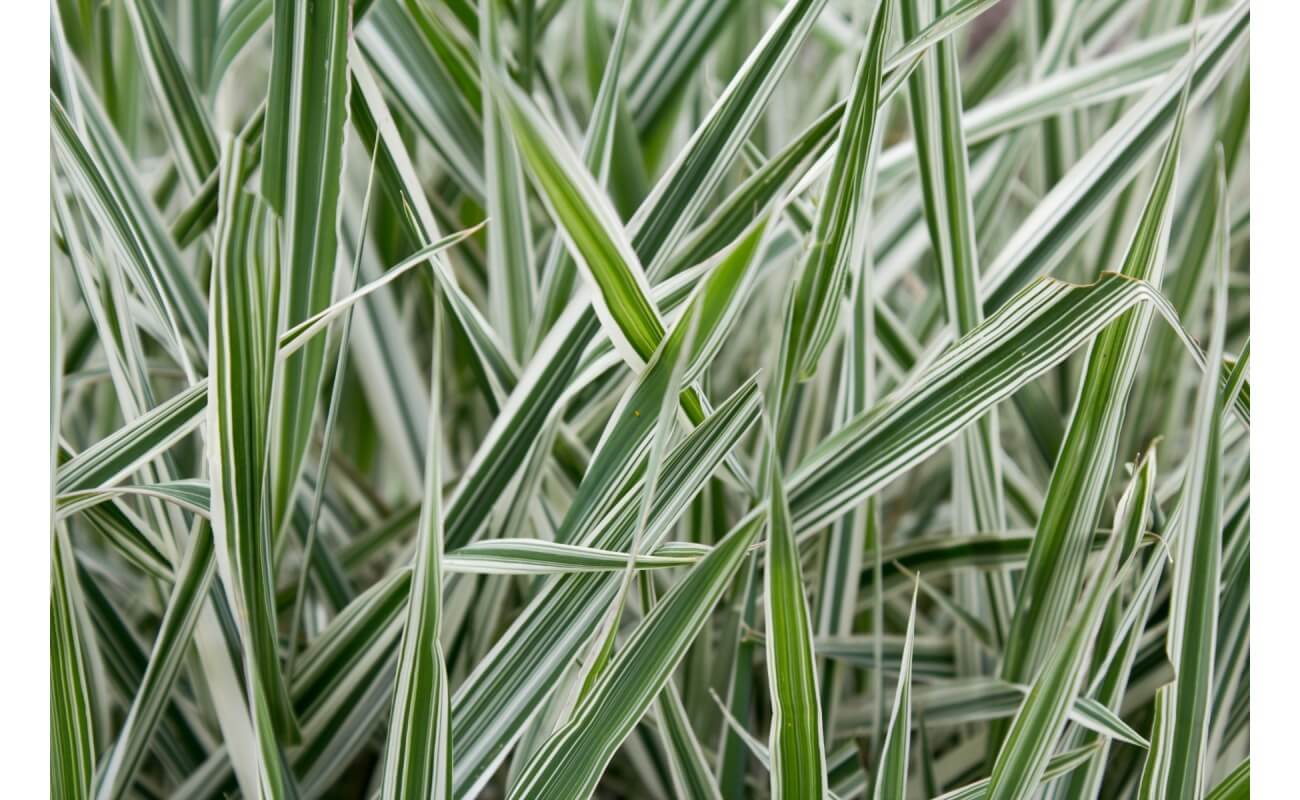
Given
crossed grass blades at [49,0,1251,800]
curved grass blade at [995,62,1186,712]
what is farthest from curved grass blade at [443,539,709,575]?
curved grass blade at [995,62,1186,712]

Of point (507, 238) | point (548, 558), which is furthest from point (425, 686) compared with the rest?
point (507, 238)

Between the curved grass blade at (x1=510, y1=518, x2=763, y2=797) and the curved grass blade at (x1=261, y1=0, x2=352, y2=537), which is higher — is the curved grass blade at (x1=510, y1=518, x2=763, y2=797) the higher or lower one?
the lower one

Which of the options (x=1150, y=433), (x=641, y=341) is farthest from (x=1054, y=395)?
(x=641, y=341)

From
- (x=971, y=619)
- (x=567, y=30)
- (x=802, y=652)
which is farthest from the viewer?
(x=567, y=30)

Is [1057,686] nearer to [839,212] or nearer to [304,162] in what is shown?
[839,212]

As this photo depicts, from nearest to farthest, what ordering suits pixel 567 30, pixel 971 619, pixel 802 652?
pixel 802 652
pixel 971 619
pixel 567 30

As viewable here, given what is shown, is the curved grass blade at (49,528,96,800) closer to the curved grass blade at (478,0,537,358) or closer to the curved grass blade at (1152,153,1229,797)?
the curved grass blade at (478,0,537,358)

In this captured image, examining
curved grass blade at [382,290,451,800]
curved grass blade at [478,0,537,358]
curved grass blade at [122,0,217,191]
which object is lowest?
curved grass blade at [382,290,451,800]

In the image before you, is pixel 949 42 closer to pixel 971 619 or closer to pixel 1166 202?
pixel 1166 202

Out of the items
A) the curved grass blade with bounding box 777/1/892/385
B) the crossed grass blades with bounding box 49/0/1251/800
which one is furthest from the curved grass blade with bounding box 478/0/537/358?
the curved grass blade with bounding box 777/1/892/385
